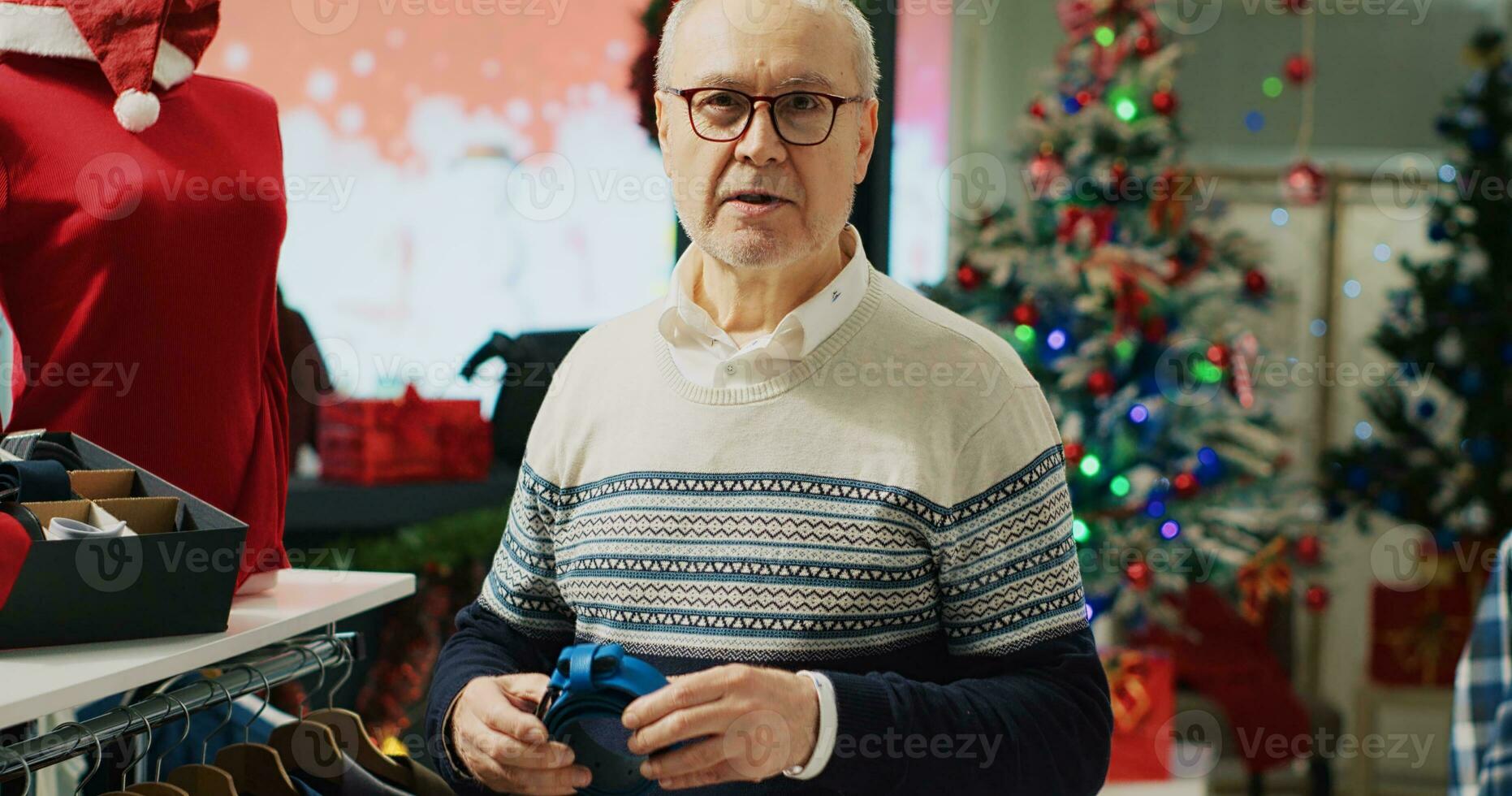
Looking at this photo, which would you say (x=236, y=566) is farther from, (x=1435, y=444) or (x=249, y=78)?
(x=1435, y=444)

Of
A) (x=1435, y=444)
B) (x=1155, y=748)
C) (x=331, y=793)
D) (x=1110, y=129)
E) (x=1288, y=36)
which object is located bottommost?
(x=1155, y=748)

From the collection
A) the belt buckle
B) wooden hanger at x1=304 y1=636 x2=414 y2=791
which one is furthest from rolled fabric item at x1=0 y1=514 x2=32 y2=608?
the belt buckle

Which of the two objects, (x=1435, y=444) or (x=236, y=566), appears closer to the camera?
(x=236, y=566)

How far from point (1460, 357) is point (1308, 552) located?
1241mm

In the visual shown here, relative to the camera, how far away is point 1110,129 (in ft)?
12.5

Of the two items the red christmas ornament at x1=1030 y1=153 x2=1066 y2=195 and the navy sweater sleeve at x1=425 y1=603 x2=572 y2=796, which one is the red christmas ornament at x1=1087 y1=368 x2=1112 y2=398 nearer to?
the red christmas ornament at x1=1030 y1=153 x2=1066 y2=195

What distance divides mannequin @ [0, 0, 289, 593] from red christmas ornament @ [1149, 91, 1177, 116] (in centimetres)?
279

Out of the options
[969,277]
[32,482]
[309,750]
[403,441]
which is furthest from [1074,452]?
[32,482]

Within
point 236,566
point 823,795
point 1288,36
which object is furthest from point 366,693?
point 1288,36

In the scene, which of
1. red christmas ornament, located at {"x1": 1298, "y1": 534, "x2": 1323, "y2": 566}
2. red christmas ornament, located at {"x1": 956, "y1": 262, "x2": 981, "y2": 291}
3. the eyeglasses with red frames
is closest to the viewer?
the eyeglasses with red frames

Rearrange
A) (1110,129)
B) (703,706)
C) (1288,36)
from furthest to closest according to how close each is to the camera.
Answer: (1288,36)
(1110,129)
(703,706)

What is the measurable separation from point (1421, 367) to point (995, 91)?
6.49 ft

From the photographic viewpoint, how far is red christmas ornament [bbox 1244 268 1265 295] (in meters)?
3.85

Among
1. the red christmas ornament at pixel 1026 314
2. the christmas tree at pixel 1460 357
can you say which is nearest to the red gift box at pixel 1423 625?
the christmas tree at pixel 1460 357
